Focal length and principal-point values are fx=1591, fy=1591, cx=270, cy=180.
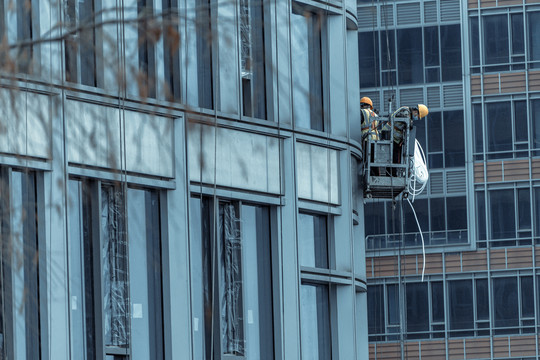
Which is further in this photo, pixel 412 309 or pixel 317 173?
pixel 412 309

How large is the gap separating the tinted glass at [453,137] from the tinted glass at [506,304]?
4551 mm

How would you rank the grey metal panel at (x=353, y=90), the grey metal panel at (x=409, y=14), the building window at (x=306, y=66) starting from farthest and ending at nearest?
the grey metal panel at (x=409, y=14), the grey metal panel at (x=353, y=90), the building window at (x=306, y=66)

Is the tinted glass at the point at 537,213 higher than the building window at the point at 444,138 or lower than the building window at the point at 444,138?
lower

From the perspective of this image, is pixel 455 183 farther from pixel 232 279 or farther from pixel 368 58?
pixel 232 279

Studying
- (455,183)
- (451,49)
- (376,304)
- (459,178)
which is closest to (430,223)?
(455,183)

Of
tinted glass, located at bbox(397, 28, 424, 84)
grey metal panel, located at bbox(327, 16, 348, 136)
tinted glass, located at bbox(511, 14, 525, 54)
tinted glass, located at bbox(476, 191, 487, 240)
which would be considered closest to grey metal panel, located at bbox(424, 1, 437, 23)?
tinted glass, located at bbox(397, 28, 424, 84)

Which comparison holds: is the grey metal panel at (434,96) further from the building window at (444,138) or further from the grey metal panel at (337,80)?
the grey metal panel at (337,80)

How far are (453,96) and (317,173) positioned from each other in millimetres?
30319

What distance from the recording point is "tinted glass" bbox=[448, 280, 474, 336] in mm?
53906

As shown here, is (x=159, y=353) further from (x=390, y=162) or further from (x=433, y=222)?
(x=433, y=222)

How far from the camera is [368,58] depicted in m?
54.8

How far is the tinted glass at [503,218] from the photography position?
5403 centimetres

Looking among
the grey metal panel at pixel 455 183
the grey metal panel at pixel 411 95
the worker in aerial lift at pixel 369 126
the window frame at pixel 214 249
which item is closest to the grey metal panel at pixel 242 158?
the window frame at pixel 214 249

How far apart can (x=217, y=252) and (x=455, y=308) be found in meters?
31.9
